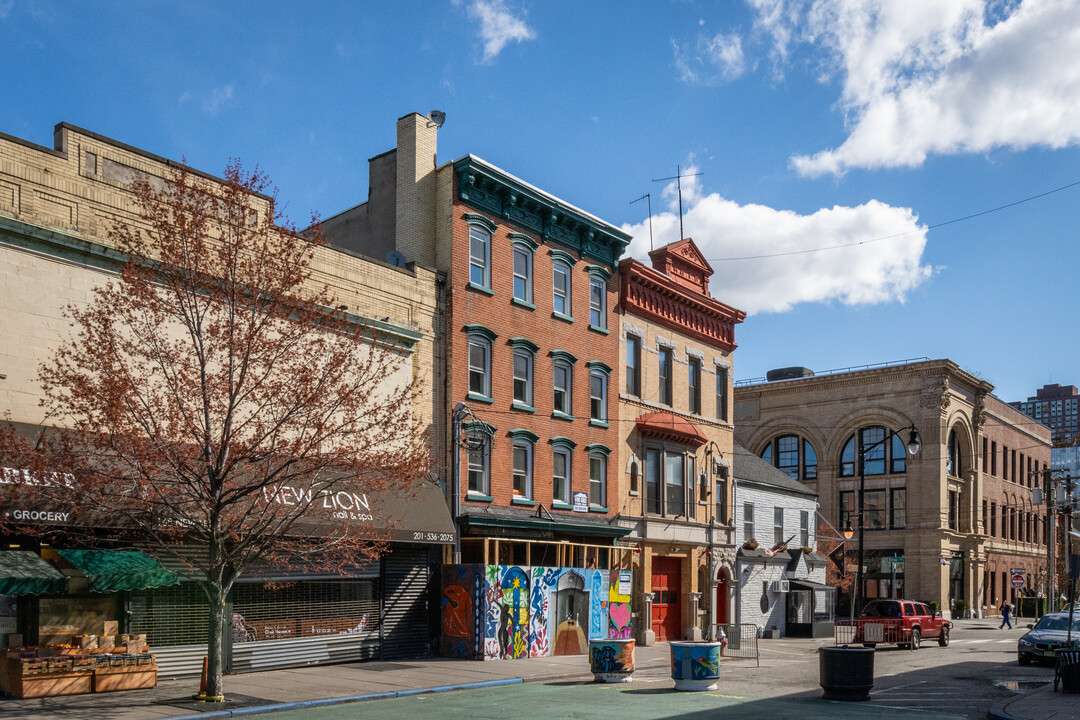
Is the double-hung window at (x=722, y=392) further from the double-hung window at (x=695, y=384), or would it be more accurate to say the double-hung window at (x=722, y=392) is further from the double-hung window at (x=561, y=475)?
the double-hung window at (x=561, y=475)

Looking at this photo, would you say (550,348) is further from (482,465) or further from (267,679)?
(267,679)

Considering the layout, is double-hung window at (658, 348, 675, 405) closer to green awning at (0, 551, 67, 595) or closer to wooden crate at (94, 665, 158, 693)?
wooden crate at (94, 665, 158, 693)

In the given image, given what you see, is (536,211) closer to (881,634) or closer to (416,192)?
(416,192)

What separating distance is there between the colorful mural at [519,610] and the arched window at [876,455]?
3938 cm

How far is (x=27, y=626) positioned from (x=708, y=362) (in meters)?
27.1

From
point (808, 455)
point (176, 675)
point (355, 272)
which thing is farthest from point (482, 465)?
point (808, 455)

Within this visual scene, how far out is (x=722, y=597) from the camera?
41719 millimetres

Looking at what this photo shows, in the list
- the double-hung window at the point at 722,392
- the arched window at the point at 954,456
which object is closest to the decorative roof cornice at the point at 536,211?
→ the double-hung window at the point at 722,392

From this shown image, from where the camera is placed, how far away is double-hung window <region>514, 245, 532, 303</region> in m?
32.6

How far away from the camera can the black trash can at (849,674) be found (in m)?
20.1

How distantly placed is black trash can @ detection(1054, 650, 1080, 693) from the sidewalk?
9659 millimetres

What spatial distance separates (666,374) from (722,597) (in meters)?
9.45

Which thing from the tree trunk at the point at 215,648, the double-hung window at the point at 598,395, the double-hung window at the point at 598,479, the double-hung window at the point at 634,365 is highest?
the double-hung window at the point at 634,365

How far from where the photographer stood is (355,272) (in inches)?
1086
